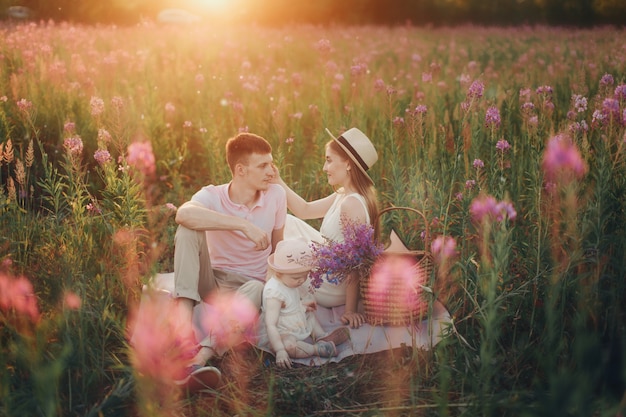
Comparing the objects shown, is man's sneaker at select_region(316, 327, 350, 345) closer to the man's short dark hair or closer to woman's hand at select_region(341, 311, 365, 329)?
woman's hand at select_region(341, 311, 365, 329)

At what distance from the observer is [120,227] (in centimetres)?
335

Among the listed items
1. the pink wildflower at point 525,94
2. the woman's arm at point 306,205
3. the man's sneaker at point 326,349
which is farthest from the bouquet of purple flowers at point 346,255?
the pink wildflower at point 525,94

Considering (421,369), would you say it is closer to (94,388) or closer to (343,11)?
(94,388)

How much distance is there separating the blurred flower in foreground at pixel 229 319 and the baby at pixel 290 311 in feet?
0.24

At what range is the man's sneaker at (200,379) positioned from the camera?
101 inches

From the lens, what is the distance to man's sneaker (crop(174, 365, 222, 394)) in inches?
101

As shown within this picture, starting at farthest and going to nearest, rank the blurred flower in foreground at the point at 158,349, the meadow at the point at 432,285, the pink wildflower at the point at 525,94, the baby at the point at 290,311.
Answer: the pink wildflower at the point at 525,94 → the baby at the point at 290,311 → the meadow at the point at 432,285 → the blurred flower in foreground at the point at 158,349

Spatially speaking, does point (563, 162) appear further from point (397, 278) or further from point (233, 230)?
point (233, 230)

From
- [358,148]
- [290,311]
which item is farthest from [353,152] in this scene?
[290,311]

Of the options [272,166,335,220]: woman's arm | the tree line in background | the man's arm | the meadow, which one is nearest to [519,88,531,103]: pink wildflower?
the meadow

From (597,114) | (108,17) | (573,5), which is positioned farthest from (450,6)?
(597,114)

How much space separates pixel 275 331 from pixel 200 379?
0.45 meters

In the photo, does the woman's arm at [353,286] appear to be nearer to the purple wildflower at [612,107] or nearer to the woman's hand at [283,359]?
the woman's hand at [283,359]

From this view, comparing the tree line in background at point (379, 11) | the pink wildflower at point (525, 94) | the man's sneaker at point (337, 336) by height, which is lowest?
the man's sneaker at point (337, 336)
